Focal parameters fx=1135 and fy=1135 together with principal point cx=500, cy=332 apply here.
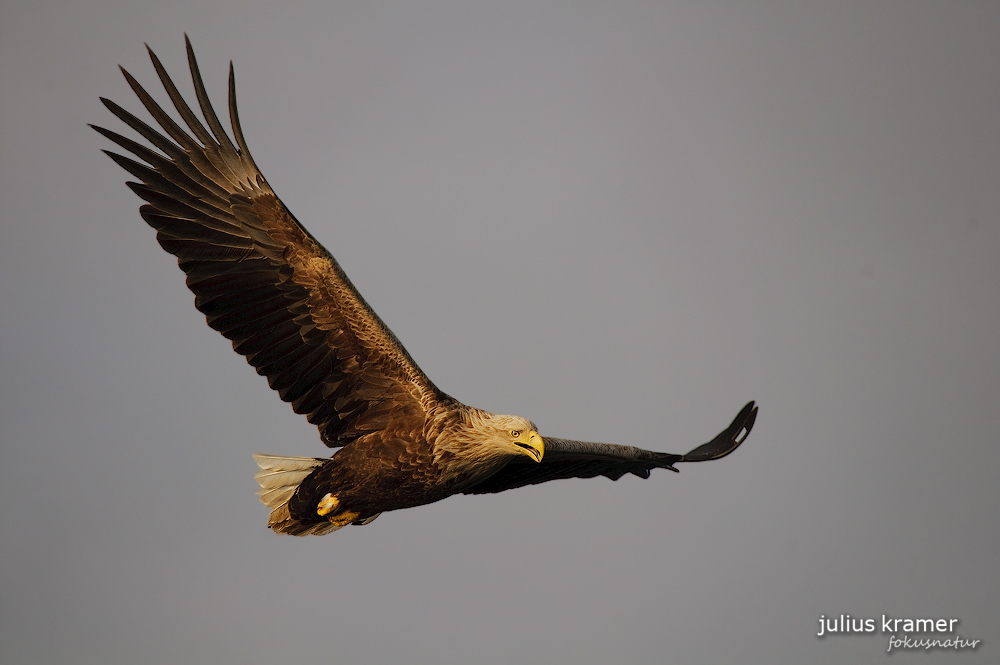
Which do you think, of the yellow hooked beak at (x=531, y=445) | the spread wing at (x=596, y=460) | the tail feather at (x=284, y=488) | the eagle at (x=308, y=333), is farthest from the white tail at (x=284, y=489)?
the yellow hooked beak at (x=531, y=445)

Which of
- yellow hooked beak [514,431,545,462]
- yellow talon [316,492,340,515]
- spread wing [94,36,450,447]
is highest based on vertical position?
spread wing [94,36,450,447]

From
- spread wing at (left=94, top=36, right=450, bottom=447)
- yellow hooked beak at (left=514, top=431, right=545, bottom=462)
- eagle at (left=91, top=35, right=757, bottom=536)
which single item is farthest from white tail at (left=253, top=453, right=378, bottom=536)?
yellow hooked beak at (left=514, top=431, right=545, bottom=462)

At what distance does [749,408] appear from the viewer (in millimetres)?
10328

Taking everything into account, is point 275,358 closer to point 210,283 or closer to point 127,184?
point 210,283

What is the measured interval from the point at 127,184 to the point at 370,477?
2827 millimetres

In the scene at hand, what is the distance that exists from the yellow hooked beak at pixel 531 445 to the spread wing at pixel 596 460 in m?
0.81

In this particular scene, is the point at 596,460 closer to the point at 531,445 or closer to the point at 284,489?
the point at 531,445

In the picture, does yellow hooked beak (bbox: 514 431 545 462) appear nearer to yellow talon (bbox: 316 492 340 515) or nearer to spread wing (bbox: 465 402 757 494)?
spread wing (bbox: 465 402 757 494)

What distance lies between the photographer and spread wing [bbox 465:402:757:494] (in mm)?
9125

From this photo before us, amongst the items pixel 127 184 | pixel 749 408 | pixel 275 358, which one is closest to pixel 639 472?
pixel 749 408

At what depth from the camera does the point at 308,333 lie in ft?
27.7

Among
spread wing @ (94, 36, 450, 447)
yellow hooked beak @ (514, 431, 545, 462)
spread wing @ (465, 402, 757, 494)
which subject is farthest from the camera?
spread wing @ (465, 402, 757, 494)

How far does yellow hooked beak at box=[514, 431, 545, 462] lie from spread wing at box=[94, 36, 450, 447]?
650mm

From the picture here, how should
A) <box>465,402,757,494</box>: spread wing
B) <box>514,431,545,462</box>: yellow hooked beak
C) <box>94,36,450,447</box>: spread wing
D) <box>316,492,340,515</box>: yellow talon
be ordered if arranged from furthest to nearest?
<box>465,402,757,494</box>: spread wing
<box>316,492,340,515</box>: yellow talon
<box>94,36,450,447</box>: spread wing
<box>514,431,545,462</box>: yellow hooked beak
